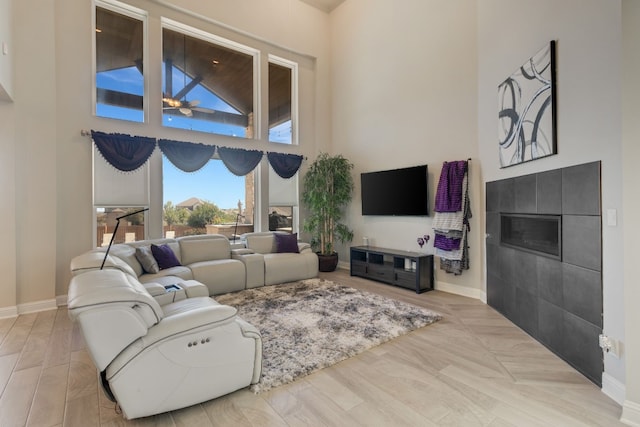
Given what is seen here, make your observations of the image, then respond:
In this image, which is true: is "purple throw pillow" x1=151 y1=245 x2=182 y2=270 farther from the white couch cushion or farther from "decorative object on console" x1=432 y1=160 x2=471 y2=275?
"decorative object on console" x1=432 y1=160 x2=471 y2=275

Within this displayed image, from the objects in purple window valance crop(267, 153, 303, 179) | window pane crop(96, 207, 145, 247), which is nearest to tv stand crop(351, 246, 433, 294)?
purple window valance crop(267, 153, 303, 179)

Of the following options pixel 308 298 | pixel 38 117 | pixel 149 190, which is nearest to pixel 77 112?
pixel 38 117

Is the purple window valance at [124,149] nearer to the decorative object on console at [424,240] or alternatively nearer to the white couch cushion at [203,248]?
the white couch cushion at [203,248]

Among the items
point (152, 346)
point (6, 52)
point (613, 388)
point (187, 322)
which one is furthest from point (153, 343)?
point (6, 52)

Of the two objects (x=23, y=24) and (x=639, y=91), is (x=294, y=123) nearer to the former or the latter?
(x=23, y=24)

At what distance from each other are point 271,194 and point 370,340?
13.2ft

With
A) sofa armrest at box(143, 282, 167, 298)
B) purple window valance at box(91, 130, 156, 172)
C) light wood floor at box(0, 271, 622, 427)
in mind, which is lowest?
light wood floor at box(0, 271, 622, 427)

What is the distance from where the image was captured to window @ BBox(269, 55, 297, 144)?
6304mm

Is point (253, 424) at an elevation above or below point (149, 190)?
below

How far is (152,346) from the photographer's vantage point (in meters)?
1.75

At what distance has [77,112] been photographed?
4.25 m

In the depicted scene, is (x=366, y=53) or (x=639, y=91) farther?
(x=366, y=53)

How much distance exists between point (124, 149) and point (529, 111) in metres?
5.17

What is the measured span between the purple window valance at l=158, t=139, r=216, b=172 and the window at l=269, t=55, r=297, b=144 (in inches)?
55.9
